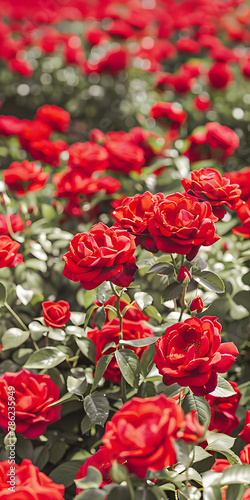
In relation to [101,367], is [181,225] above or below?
above

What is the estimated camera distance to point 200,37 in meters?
2.71

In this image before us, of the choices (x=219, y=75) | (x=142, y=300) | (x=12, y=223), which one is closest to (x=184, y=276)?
(x=142, y=300)

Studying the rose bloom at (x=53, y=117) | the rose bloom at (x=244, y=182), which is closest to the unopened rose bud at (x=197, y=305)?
the rose bloom at (x=244, y=182)

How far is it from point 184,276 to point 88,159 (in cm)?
66

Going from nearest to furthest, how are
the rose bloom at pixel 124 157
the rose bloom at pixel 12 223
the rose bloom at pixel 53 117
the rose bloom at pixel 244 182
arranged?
1. the rose bloom at pixel 244 182
2. the rose bloom at pixel 12 223
3. the rose bloom at pixel 124 157
4. the rose bloom at pixel 53 117

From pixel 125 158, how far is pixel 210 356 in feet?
2.95

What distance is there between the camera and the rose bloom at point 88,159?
4.65 ft

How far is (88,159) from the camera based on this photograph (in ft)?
4.66

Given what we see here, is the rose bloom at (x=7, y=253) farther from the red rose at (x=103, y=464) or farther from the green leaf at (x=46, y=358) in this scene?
the red rose at (x=103, y=464)

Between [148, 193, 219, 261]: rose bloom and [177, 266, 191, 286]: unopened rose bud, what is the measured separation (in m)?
0.04

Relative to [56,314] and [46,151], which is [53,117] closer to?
[46,151]

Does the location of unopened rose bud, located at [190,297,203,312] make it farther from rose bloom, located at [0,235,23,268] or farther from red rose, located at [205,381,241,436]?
rose bloom, located at [0,235,23,268]

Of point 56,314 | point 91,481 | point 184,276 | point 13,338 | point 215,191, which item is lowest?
point 13,338

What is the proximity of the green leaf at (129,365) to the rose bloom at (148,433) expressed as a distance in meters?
0.22
